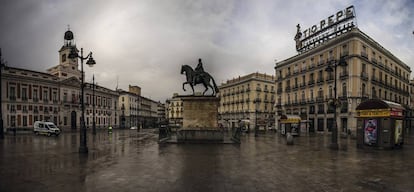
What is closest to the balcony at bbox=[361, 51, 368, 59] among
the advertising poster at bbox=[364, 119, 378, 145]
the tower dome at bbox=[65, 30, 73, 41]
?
the advertising poster at bbox=[364, 119, 378, 145]

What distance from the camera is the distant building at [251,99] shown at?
235 feet

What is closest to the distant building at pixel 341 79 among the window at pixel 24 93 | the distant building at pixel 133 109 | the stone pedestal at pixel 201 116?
the stone pedestal at pixel 201 116

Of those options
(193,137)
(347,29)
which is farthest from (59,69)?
(347,29)

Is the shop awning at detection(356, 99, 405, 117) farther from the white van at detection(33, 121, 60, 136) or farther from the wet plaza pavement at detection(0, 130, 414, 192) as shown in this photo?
the white van at detection(33, 121, 60, 136)

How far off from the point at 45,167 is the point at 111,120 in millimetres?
69946

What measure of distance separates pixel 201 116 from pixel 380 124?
12866 mm

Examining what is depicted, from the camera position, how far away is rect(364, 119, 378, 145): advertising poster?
1680 centimetres

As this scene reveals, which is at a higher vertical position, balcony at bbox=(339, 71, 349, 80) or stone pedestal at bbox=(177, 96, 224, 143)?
balcony at bbox=(339, 71, 349, 80)

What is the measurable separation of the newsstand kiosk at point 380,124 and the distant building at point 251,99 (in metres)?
50.0

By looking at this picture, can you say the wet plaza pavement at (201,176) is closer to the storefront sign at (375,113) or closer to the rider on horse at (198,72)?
the storefront sign at (375,113)

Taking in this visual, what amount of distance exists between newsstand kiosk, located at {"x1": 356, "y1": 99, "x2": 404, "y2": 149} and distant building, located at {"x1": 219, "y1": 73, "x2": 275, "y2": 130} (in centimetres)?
5003

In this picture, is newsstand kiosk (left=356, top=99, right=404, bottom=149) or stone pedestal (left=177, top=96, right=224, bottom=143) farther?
stone pedestal (left=177, top=96, right=224, bottom=143)

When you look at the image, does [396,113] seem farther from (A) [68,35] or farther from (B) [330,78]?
(A) [68,35]

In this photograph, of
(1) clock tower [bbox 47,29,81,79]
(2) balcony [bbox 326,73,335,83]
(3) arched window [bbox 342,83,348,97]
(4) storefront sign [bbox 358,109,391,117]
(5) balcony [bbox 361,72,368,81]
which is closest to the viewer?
(4) storefront sign [bbox 358,109,391,117]
